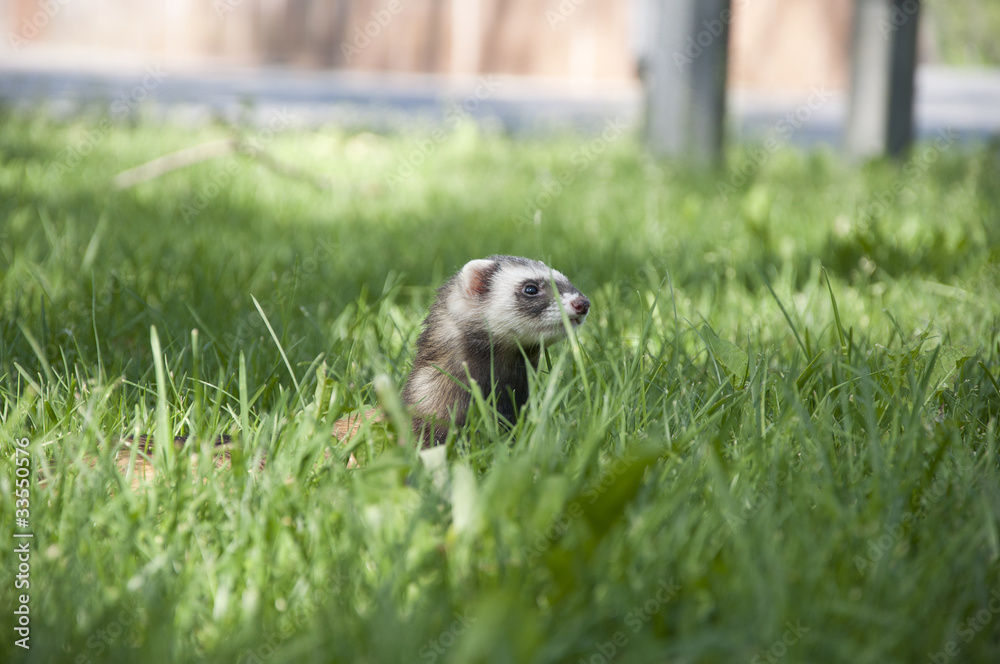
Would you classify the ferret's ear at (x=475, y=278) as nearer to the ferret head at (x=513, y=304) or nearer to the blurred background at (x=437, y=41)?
the ferret head at (x=513, y=304)

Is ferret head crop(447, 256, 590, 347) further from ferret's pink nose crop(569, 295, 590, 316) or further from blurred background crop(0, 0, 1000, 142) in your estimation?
blurred background crop(0, 0, 1000, 142)

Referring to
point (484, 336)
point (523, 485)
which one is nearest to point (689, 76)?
point (484, 336)

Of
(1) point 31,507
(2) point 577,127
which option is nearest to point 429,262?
(1) point 31,507

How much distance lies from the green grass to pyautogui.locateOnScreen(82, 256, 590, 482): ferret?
4.8 inches

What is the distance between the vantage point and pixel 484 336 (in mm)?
2717

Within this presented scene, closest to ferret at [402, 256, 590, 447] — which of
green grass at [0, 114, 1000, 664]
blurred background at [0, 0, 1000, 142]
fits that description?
green grass at [0, 114, 1000, 664]

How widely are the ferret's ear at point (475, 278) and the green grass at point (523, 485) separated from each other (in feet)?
1.01

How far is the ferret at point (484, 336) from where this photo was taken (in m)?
2.52

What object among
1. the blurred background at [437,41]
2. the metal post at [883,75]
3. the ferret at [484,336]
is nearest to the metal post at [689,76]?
the metal post at [883,75]

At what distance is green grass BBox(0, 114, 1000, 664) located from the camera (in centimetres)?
157

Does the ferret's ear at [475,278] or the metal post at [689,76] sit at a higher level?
the metal post at [689,76]

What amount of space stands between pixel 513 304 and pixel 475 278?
0.15 metres

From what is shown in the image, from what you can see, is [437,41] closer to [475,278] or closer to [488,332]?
[475,278]

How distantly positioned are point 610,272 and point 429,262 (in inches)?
33.6
